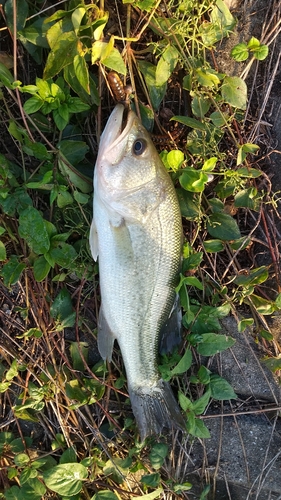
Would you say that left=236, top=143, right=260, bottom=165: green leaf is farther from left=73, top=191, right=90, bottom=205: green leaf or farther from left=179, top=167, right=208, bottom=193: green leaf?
left=73, top=191, right=90, bottom=205: green leaf

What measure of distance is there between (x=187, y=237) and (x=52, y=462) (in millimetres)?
1594

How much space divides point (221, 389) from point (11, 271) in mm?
1376

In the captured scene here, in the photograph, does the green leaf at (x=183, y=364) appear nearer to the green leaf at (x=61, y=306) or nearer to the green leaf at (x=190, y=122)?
the green leaf at (x=61, y=306)

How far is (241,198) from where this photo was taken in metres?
2.18

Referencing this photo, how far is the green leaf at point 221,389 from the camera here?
2271 millimetres

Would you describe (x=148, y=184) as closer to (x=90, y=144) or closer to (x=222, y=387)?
(x=90, y=144)

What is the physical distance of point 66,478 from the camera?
227cm

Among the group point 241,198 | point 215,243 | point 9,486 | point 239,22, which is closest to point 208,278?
point 215,243

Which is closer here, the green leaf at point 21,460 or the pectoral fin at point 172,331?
the pectoral fin at point 172,331

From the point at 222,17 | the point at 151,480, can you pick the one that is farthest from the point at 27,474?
the point at 222,17

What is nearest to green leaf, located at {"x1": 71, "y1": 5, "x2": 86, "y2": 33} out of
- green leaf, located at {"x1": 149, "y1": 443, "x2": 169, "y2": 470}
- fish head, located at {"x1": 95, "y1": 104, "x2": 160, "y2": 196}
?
fish head, located at {"x1": 95, "y1": 104, "x2": 160, "y2": 196}

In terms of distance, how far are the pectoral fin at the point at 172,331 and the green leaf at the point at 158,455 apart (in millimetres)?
598

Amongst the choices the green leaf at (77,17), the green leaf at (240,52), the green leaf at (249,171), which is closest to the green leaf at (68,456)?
the green leaf at (249,171)

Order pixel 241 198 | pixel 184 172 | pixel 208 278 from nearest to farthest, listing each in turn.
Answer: pixel 184 172 < pixel 241 198 < pixel 208 278
